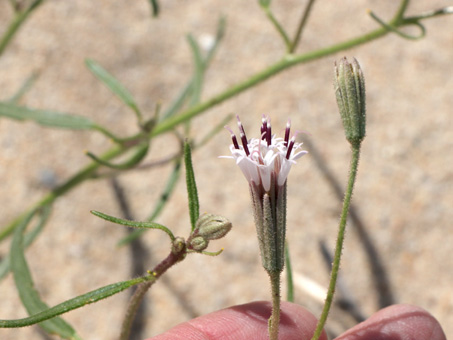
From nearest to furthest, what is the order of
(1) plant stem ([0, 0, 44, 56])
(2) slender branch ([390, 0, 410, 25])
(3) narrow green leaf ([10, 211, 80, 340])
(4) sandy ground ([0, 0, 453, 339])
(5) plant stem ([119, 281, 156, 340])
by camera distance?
1. (5) plant stem ([119, 281, 156, 340])
2. (3) narrow green leaf ([10, 211, 80, 340])
3. (2) slender branch ([390, 0, 410, 25])
4. (1) plant stem ([0, 0, 44, 56])
5. (4) sandy ground ([0, 0, 453, 339])

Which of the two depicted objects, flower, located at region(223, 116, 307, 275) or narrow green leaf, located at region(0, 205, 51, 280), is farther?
narrow green leaf, located at region(0, 205, 51, 280)

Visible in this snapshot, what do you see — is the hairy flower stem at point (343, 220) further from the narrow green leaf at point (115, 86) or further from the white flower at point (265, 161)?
the narrow green leaf at point (115, 86)

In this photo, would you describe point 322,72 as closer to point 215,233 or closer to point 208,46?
point 208,46

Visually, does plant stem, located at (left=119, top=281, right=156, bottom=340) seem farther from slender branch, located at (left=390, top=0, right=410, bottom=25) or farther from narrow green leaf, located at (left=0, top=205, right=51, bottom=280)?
slender branch, located at (left=390, top=0, right=410, bottom=25)

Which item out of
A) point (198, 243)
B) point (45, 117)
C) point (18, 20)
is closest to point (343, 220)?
point (198, 243)

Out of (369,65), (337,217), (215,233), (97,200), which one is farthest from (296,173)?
(215,233)

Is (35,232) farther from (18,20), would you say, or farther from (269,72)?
(269,72)

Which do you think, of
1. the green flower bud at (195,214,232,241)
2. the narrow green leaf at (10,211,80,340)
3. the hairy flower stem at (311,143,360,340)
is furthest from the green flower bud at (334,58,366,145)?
the narrow green leaf at (10,211,80,340)

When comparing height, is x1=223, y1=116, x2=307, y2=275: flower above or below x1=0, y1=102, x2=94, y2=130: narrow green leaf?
below
